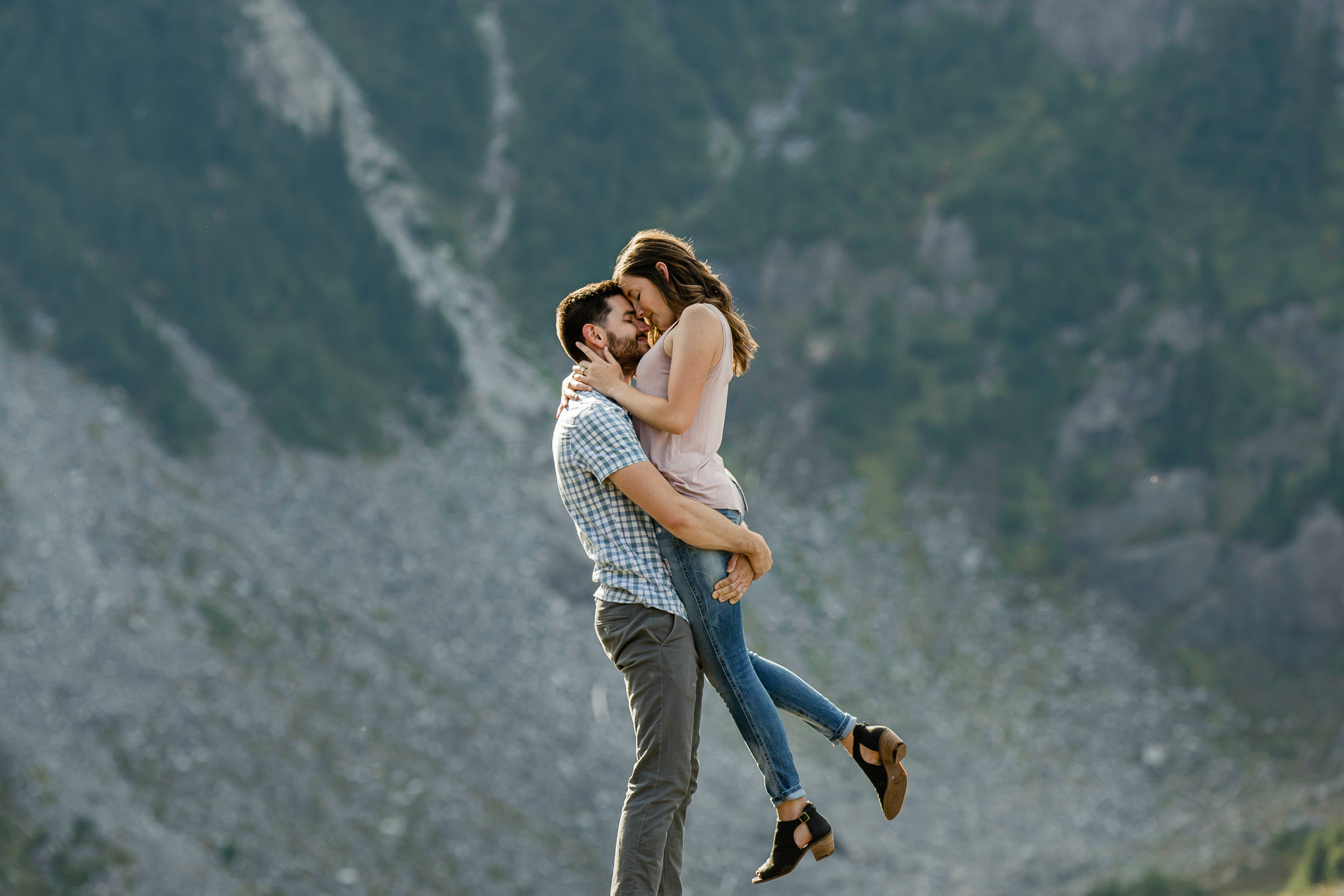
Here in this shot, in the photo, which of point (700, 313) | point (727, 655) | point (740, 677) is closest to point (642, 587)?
point (727, 655)

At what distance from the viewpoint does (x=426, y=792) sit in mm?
23250

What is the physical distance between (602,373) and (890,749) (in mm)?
2260

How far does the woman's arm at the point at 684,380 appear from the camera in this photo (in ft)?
16.5

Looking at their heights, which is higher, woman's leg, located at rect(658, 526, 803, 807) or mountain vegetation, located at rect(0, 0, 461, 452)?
mountain vegetation, located at rect(0, 0, 461, 452)

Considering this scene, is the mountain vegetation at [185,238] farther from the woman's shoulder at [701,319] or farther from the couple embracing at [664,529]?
the woman's shoulder at [701,319]

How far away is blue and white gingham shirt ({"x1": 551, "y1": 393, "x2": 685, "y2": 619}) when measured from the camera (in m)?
4.96

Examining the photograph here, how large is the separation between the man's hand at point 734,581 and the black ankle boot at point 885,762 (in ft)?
3.22

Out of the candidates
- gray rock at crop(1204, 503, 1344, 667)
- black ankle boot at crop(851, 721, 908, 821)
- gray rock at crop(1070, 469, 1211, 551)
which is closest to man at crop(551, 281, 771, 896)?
black ankle boot at crop(851, 721, 908, 821)

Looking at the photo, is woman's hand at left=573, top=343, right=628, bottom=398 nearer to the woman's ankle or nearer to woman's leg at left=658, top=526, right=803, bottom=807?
woman's leg at left=658, top=526, right=803, bottom=807

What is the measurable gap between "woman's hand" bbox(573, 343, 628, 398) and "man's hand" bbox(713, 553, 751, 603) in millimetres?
941

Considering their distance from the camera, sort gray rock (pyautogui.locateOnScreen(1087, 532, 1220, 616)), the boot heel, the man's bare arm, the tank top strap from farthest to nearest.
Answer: gray rock (pyautogui.locateOnScreen(1087, 532, 1220, 616)) < the boot heel < the tank top strap < the man's bare arm

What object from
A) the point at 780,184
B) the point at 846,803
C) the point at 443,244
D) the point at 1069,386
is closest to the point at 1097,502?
the point at 1069,386

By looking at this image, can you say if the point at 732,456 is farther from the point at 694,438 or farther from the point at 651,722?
the point at 651,722

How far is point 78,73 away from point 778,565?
27947 millimetres
